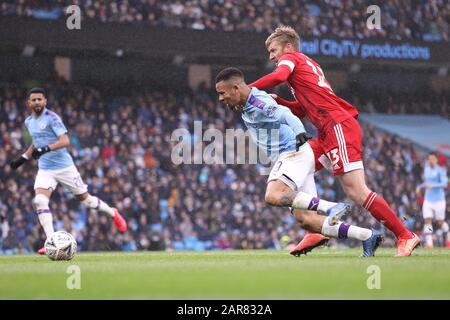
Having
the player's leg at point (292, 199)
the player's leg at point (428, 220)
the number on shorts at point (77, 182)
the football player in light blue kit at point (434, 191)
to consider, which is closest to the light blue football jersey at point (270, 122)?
the player's leg at point (292, 199)

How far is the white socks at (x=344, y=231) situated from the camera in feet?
27.6

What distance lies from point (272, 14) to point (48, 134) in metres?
15.2

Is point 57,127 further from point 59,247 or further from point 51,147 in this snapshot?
point 59,247

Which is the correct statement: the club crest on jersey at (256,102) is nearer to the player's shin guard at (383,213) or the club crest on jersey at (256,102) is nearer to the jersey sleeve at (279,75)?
the jersey sleeve at (279,75)

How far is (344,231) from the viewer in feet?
27.6

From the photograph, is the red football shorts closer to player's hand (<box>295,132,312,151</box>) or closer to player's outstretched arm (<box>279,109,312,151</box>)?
player's outstretched arm (<box>279,109,312,151</box>)

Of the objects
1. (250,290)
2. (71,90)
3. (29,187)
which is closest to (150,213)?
(29,187)

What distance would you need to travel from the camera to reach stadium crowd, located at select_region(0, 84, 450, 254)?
19.3m

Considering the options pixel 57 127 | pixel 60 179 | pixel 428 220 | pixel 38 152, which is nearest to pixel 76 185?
pixel 60 179

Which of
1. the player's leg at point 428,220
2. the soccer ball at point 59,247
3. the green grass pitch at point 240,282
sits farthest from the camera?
the player's leg at point 428,220

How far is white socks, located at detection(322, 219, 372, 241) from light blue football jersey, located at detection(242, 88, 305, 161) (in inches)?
33.7

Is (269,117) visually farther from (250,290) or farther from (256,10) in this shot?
(256,10)

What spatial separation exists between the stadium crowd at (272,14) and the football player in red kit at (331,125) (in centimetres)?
1472

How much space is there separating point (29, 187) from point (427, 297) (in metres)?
15.8
